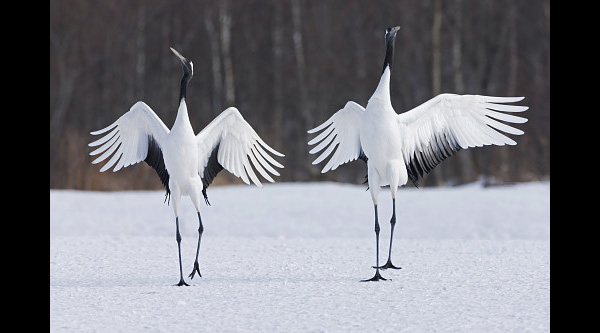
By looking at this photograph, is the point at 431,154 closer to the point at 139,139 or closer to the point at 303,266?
the point at 303,266

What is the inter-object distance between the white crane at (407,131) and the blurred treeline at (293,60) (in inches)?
476

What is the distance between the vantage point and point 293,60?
22875 millimetres

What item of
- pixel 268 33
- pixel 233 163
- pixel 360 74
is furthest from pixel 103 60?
pixel 233 163

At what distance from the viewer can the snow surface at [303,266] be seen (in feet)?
17.7

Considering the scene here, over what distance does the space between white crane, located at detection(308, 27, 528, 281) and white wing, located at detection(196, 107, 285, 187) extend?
49 cm

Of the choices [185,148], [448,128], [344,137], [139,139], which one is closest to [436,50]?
[344,137]

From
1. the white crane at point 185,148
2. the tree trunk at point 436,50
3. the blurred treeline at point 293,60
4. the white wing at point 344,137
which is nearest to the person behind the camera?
the white crane at point 185,148

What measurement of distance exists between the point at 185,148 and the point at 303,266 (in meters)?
1.62

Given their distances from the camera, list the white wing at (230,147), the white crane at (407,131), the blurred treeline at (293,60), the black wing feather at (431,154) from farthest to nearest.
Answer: the blurred treeline at (293,60) < the black wing feather at (431,154) < the white wing at (230,147) < the white crane at (407,131)

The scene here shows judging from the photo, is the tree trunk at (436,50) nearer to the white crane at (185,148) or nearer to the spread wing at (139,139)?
the white crane at (185,148)

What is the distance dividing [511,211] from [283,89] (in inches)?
502

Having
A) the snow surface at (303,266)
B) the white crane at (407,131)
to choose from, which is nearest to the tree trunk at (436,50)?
the snow surface at (303,266)

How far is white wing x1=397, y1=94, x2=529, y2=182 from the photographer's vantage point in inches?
271
